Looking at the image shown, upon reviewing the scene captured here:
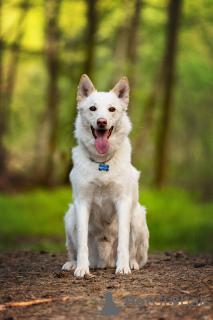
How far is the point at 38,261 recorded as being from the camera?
7.12 m

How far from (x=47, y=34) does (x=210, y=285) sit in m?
19.0

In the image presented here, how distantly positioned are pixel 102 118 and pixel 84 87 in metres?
0.69

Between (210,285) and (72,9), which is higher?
(72,9)

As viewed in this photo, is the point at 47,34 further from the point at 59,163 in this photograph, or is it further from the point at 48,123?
the point at 59,163

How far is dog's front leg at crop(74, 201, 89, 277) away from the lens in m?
5.53

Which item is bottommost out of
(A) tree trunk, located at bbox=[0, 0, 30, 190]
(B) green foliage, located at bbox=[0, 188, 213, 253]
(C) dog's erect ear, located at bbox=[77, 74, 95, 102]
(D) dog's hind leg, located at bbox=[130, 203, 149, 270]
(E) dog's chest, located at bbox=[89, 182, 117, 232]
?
(B) green foliage, located at bbox=[0, 188, 213, 253]

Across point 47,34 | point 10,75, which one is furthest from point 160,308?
point 10,75

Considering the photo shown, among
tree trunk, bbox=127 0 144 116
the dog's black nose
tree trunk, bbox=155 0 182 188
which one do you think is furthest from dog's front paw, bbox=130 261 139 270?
tree trunk, bbox=127 0 144 116

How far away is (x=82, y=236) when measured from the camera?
5.64 metres

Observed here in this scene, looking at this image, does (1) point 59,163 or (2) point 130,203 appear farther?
(1) point 59,163

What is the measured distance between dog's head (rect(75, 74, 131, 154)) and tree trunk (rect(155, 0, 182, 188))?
37.5 ft

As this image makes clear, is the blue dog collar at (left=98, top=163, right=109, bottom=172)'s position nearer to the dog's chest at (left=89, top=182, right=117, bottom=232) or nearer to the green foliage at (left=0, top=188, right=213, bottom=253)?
the dog's chest at (left=89, top=182, right=117, bottom=232)

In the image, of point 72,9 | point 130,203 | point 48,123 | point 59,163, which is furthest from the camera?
point 72,9

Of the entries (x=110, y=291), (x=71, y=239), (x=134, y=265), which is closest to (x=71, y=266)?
(x=71, y=239)
